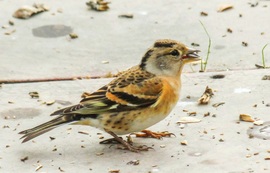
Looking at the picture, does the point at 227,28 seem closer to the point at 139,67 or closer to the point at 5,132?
the point at 139,67

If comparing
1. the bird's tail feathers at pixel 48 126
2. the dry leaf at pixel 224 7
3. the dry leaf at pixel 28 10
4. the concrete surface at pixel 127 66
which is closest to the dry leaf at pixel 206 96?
the concrete surface at pixel 127 66

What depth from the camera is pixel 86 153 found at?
566cm

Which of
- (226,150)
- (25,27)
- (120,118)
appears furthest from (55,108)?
(25,27)

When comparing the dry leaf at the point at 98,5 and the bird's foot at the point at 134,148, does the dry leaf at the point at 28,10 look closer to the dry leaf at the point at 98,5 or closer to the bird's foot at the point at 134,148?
the dry leaf at the point at 98,5

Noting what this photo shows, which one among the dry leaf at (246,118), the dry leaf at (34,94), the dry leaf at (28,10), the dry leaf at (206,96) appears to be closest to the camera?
the dry leaf at (246,118)

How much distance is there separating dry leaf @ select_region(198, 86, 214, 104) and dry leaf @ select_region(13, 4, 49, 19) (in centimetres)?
270

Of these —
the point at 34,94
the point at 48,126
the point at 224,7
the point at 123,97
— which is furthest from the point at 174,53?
the point at 224,7

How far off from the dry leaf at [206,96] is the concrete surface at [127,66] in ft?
0.16

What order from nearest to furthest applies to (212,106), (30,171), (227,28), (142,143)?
1. (30,171)
2. (142,143)
3. (212,106)
4. (227,28)

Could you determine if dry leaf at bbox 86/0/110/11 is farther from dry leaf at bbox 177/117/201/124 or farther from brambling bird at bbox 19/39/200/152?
brambling bird at bbox 19/39/200/152

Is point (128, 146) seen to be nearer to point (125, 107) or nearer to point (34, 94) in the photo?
point (125, 107)

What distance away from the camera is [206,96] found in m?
6.43

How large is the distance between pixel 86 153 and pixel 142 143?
43 cm

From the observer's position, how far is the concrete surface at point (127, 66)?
18.1 feet
